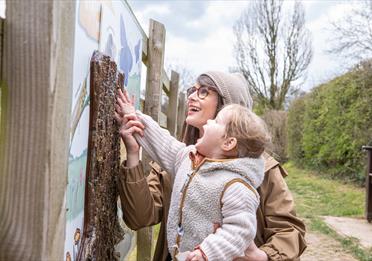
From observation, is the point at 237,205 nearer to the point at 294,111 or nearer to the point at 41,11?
the point at 41,11

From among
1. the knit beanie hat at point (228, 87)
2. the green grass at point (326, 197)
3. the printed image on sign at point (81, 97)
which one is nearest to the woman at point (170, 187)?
the knit beanie hat at point (228, 87)

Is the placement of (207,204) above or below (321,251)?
above

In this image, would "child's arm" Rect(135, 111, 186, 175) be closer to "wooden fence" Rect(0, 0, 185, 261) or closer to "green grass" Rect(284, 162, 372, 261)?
"wooden fence" Rect(0, 0, 185, 261)

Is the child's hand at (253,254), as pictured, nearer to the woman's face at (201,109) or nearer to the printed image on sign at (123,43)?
the woman's face at (201,109)

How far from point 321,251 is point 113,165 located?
4845 millimetres

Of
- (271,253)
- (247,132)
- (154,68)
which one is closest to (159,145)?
(247,132)

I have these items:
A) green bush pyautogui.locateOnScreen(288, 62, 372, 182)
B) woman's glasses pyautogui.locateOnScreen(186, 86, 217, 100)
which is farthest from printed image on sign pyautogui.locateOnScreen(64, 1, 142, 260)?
green bush pyautogui.locateOnScreen(288, 62, 372, 182)

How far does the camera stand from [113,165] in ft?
5.66

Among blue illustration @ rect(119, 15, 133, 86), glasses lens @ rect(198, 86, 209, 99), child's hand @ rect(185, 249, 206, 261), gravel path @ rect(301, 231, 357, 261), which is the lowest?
gravel path @ rect(301, 231, 357, 261)

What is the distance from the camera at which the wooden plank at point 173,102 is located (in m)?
4.88

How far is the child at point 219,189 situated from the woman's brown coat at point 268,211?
0.14m

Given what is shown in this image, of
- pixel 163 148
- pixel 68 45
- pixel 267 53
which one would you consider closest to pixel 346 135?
pixel 163 148

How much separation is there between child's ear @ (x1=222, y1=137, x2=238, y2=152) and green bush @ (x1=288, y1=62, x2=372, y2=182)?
30.5ft

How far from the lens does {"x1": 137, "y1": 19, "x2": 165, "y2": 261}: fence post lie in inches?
125
